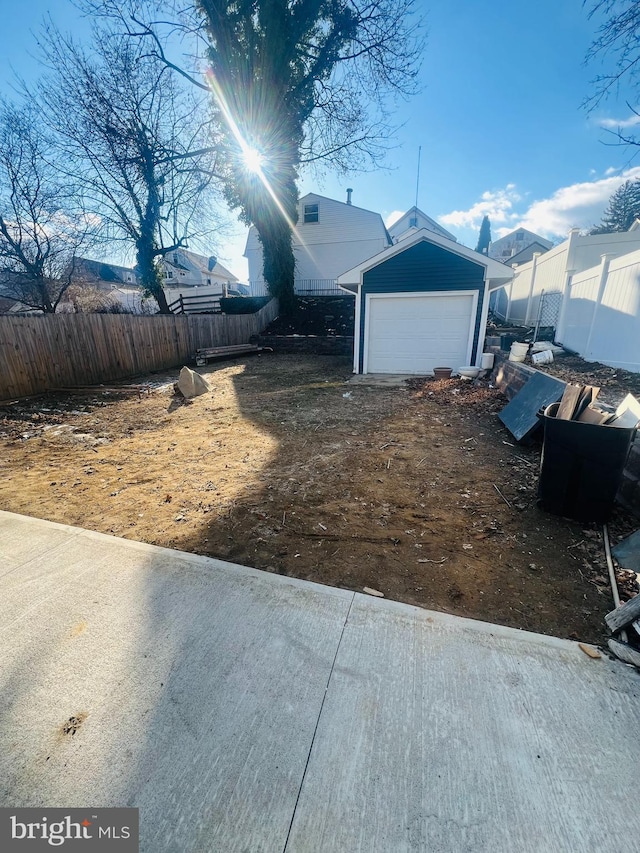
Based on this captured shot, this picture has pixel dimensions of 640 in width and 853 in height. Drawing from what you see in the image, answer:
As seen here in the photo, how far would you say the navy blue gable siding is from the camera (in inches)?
346

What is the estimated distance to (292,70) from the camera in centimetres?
1457

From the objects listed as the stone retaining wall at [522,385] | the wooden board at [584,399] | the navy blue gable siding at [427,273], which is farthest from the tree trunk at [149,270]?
the wooden board at [584,399]

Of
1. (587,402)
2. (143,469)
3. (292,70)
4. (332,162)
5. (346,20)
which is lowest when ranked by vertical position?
(143,469)

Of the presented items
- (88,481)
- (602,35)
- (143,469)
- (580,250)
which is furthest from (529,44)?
(88,481)

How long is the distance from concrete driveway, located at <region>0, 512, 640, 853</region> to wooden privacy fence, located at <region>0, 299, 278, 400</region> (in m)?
7.15

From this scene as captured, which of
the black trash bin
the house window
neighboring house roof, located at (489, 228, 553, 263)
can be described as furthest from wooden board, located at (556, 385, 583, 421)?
neighboring house roof, located at (489, 228, 553, 263)

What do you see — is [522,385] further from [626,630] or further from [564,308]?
[564,308]

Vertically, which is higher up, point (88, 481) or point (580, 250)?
point (580, 250)

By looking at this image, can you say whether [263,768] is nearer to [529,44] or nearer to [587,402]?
[587,402]

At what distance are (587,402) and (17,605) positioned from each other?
171 inches

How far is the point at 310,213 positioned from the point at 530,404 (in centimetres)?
2147

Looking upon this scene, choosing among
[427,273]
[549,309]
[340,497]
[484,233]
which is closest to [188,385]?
[340,497]

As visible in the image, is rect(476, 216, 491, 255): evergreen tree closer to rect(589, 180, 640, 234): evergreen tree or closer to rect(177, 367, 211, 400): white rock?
rect(589, 180, 640, 234): evergreen tree

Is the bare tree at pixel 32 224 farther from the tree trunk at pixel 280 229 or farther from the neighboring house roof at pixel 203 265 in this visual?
the neighboring house roof at pixel 203 265
